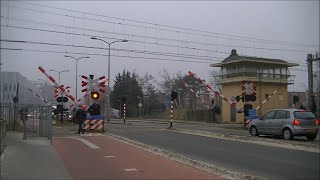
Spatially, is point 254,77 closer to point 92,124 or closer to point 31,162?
point 92,124

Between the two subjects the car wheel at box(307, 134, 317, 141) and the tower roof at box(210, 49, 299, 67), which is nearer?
the car wheel at box(307, 134, 317, 141)

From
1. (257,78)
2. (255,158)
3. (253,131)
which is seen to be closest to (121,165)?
(255,158)

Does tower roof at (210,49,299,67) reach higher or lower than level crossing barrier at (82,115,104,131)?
higher

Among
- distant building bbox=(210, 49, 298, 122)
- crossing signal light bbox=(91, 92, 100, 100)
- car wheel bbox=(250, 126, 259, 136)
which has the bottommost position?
car wheel bbox=(250, 126, 259, 136)

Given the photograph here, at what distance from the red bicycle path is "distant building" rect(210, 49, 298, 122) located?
35.9m

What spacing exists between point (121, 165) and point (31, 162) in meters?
2.57

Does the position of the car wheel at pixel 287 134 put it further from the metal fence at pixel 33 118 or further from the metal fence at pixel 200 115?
the metal fence at pixel 200 115

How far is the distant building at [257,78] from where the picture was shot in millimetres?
50125

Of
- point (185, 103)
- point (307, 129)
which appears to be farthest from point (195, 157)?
point (185, 103)

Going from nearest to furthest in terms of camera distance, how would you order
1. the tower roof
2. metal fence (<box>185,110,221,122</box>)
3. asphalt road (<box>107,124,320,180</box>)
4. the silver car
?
asphalt road (<box>107,124,320,180</box>), the silver car, the tower roof, metal fence (<box>185,110,221,122</box>)

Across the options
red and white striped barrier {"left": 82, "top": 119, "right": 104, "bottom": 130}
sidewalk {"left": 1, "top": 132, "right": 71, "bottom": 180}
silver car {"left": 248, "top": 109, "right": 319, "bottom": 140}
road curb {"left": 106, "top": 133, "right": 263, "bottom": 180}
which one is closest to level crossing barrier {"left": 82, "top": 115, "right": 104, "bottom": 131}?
red and white striped barrier {"left": 82, "top": 119, "right": 104, "bottom": 130}

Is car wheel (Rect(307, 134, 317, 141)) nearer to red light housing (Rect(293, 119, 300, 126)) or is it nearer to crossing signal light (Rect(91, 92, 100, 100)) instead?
red light housing (Rect(293, 119, 300, 126))

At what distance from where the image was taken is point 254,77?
50.3m

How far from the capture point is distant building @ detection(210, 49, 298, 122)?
164 ft
